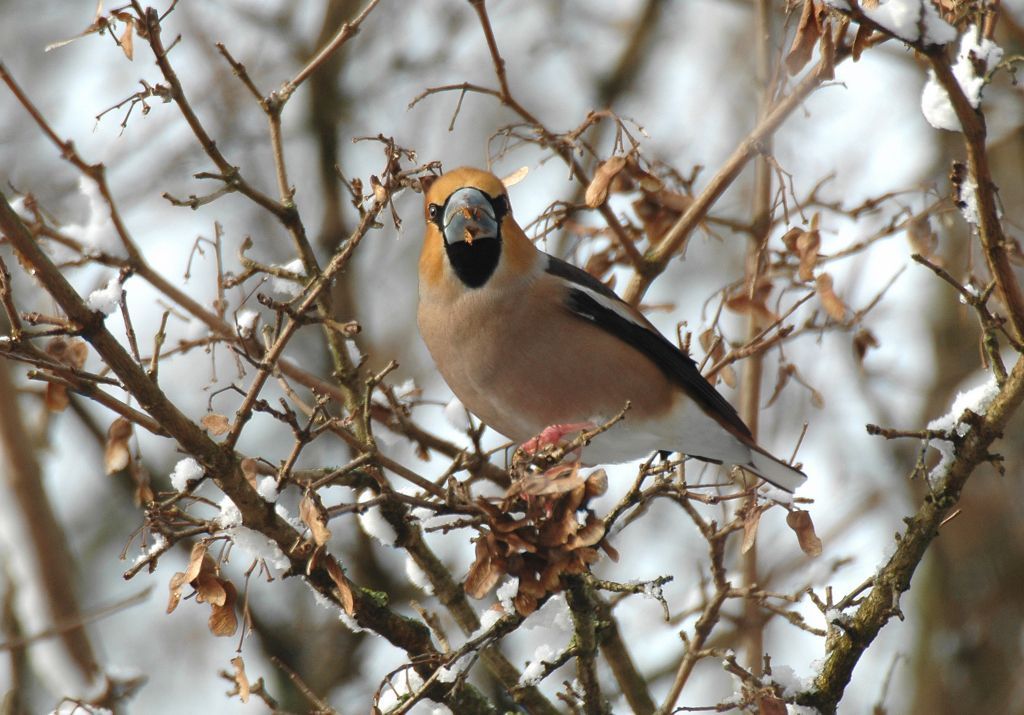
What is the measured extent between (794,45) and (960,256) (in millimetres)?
5278

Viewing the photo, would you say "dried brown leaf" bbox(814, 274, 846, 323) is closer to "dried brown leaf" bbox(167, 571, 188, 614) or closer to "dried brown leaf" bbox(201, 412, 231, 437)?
"dried brown leaf" bbox(201, 412, 231, 437)

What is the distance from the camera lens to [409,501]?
236 cm

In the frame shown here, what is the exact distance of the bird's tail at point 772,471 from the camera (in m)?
4.55

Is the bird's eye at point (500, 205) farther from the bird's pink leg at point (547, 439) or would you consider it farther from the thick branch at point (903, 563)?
the thick branch at point (903, 563)

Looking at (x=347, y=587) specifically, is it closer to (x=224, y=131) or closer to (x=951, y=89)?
(x=951, y=89)

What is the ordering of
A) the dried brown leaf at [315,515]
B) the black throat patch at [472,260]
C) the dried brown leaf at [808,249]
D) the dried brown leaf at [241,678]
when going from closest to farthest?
the dried brown leaf at [315,515], the dried brown leaf at [241,678], the dried brown leaf at [808,249], the black throat patch at [472,260]

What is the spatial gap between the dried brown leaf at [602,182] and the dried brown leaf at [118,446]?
150 centimetres

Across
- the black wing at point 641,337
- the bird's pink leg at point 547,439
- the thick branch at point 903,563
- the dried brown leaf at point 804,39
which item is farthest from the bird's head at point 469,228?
the thick branch at point 903,563

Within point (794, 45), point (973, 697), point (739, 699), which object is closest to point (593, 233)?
point (794, 45)

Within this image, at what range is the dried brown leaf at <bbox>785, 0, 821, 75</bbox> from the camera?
9.47ft

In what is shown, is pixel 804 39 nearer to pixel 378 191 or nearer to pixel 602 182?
pixel 602 182

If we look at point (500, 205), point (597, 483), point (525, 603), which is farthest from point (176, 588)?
point (500, 205)

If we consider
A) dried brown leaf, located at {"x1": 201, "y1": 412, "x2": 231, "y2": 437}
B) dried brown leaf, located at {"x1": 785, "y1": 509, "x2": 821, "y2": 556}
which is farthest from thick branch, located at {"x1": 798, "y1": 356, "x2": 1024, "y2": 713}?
dried brown leaf, located at {"x1": 201, "y1": 412, "x2": 231, "y2": 437}

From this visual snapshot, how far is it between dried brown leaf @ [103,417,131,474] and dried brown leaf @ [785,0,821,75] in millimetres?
2036
